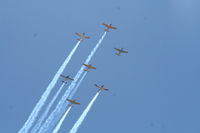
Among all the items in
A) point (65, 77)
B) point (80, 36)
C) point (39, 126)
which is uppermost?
point (80, 36)

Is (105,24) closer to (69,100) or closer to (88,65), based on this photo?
(88,65)

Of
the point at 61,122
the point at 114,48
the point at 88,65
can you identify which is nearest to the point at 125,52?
→ the point at 114,48

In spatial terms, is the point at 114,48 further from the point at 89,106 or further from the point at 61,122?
the point at 61,122

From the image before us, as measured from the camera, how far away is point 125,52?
14150 centimetres

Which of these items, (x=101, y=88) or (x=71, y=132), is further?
(x=101, y=88)

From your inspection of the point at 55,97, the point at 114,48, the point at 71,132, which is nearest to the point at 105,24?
the point at 114,48

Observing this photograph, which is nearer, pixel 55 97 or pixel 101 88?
pixel 55 97

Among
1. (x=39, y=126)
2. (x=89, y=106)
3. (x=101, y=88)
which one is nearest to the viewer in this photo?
(x=39, y=126)

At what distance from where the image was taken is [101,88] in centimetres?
13488

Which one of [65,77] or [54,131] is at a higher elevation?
[65,77]

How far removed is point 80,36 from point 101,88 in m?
18.5

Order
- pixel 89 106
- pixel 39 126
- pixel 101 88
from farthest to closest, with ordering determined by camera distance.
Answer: pixel 101 88 < pixel 89 106 < pixel 39 126

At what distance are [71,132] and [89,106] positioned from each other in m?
11.7

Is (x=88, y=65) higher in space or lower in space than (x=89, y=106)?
higher
